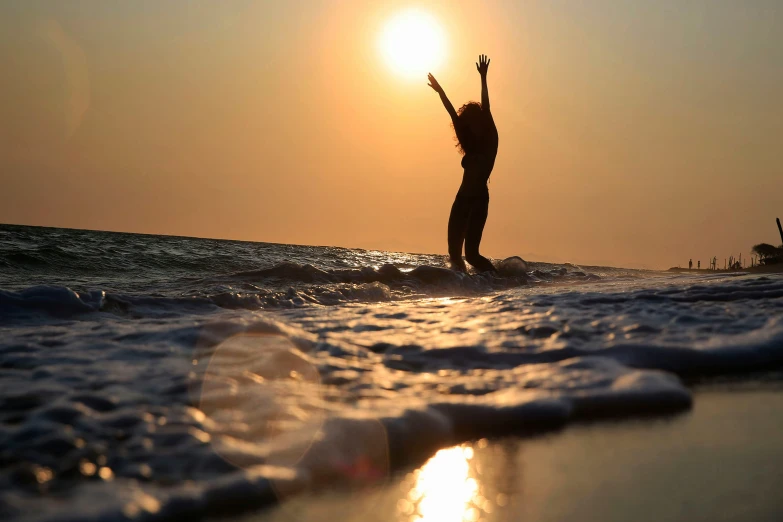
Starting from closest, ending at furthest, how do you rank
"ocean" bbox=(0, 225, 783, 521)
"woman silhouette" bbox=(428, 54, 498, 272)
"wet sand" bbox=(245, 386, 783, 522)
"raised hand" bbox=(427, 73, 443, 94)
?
"wet sand" bbox=(245, 386, 783, 522)
"ocean" bbox=(0, 225, 783, 521)
"raised hand" bbox=(427, 73, 443, 94)
"woman silhouette" bbox=(428, 54, 498, 272)

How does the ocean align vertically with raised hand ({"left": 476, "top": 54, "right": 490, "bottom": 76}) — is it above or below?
below

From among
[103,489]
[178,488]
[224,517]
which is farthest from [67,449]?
[224,517]

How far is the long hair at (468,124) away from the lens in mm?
7668

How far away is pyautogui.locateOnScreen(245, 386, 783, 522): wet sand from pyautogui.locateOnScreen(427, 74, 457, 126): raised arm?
19.8 feet

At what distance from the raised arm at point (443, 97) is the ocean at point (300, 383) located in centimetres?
393

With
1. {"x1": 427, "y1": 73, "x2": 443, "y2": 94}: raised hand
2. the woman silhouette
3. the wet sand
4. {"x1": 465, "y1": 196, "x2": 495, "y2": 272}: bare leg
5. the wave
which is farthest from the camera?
{"x1": 465, "y1": 196, "x2": 495, "y2": 272}: bare leg

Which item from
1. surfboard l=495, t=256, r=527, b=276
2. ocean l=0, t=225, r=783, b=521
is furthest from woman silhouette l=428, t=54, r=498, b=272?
ocean l=0, t=225, r=783, b=521

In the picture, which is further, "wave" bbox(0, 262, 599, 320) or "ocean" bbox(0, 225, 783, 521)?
"wave" bbox(0, 262, 599, 320)

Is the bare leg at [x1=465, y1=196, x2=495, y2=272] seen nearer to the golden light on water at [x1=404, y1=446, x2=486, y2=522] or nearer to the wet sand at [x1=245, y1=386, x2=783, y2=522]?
the wet sand at [x1=245, y1=386, x2=783, y2=522]

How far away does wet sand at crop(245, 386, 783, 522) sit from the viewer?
1.18m

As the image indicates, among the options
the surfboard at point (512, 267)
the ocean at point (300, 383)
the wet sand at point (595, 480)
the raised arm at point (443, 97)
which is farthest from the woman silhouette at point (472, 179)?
the wet sand at point (595, 480)

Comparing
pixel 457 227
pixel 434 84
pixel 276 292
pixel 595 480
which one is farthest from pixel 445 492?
pixel 457 227

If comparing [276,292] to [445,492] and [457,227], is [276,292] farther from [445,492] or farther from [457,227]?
[445,492]

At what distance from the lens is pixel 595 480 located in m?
1.33
